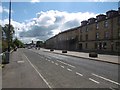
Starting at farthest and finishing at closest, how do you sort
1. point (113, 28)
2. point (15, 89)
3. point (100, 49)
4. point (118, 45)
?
point (100, 49) < point (113, 28) < point (118, 45) < point (15, 89)

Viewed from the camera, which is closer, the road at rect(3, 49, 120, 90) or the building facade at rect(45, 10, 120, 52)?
the road at rect(3, 49, 120, 90)

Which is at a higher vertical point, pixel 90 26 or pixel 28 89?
pixel 90 26

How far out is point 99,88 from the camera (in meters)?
9.59

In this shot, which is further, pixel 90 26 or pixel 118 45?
pixel 90 26

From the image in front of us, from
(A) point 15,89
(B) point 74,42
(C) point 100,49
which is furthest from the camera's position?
(B) point 74,42

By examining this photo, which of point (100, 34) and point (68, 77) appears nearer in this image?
point (68, 77)

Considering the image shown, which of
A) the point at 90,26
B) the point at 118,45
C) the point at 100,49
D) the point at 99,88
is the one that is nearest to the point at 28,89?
the point at 99,88

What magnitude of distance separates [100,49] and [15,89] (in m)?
63.4

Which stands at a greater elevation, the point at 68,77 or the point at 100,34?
the point at 100,34

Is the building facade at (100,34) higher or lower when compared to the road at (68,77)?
higher

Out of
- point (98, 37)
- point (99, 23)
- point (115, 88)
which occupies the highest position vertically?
point (99, 23)

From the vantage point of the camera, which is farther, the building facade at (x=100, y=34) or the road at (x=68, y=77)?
the building facade at (x=100, y=34)

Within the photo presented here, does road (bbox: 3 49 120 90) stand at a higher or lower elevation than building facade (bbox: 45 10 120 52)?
lower

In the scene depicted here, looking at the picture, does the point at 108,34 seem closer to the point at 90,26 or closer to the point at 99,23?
the point at 99,23
